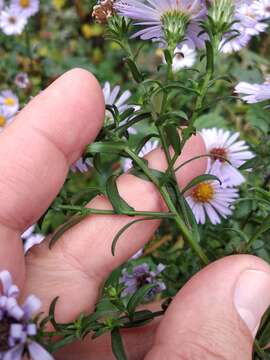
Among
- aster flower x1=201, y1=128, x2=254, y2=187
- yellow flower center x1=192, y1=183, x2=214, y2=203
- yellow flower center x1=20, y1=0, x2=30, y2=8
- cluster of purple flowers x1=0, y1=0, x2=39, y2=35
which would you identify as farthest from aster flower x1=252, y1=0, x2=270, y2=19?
yellow flower center x1=20, y1=0, x2=30, y2=8

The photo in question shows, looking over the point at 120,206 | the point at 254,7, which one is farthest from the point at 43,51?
the point at 120,206

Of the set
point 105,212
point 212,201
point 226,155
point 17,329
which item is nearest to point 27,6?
point 226,155

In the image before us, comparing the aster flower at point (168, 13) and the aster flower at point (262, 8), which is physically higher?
the aster flower at point (168, 13)

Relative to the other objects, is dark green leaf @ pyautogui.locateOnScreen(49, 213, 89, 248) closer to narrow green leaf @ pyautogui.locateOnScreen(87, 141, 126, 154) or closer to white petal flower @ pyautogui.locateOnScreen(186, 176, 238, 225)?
narrow green leaf @ pyautogui.locateOnScreen(87, 141, 126, 154)

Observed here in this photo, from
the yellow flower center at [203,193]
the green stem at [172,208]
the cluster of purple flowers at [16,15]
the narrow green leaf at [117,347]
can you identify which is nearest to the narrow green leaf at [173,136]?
the green stem at [172,208]

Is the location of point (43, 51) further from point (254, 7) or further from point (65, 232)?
point (65, 232)

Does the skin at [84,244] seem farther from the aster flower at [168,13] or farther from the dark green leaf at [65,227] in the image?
the aster flower at [168,13]

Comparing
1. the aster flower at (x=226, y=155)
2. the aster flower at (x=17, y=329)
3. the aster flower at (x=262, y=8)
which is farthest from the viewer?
the aster flower at (x=262, y=8)
